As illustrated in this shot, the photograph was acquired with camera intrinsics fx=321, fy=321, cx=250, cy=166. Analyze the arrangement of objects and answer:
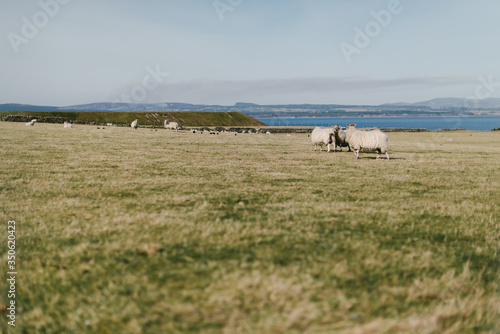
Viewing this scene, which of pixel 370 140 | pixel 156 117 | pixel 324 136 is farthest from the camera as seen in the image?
pixel 156 117

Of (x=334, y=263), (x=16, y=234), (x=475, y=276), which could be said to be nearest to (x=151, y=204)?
(x=16, y=234)

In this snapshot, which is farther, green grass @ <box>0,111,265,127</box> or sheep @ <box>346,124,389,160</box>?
green grass @ <box>0,111,265,127</box>

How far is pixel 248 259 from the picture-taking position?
16.3 ft

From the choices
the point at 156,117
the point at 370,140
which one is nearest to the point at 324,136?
the point at 370,140

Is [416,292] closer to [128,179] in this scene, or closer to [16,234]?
[16,234]

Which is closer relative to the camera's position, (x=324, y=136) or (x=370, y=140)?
(x=370, y=140)

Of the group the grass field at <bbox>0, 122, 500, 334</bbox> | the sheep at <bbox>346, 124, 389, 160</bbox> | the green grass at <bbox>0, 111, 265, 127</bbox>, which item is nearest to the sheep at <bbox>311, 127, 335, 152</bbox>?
the sheep at <bbox>346, 124, 389, 160</bbox>

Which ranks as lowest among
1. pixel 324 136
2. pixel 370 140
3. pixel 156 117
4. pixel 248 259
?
pixel 248 259

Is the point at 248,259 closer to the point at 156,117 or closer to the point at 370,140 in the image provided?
the point at 370,140

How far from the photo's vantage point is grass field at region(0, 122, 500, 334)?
3.68 meters

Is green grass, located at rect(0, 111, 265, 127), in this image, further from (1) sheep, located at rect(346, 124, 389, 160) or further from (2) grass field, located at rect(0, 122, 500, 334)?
(2) grass field, located at rect(0, 122, 500, 334)

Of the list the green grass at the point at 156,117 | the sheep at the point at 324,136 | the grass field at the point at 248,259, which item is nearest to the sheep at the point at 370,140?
the sheep at the point at 324,136

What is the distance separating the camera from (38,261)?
5090mm

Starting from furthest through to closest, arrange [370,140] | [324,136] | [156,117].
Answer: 1. [156,117]
2. [324,136]
3. [370,140]
